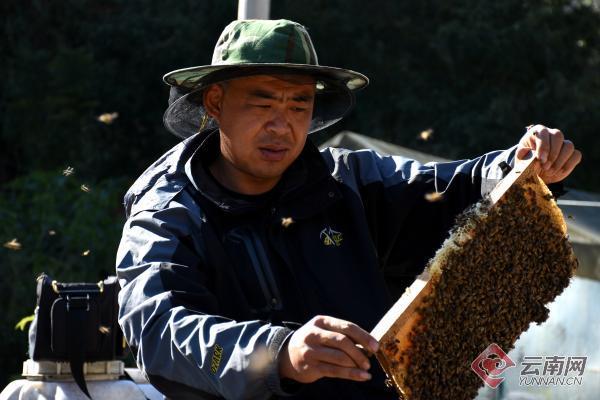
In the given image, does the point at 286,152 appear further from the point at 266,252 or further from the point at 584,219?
the point at 584,219

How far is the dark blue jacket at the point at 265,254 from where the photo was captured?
102 inches

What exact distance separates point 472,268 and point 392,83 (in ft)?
58.4

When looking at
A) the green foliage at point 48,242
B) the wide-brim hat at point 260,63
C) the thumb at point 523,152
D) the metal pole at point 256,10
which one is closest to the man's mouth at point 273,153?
the wide-brim hat at point 260,63

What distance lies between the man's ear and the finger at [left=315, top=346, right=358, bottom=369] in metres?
1.26

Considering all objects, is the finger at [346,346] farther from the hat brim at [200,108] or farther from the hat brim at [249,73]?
the hat brim at [200,108]

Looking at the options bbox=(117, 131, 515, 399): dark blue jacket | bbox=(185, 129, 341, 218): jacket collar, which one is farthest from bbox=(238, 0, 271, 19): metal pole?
bbox=(185, 129, 341, 218): jacket collar

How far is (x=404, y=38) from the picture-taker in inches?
831

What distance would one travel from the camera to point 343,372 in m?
2.32

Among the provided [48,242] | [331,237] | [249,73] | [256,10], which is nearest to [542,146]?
[331,237]

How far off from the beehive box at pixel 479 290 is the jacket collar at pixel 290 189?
0.43 metres

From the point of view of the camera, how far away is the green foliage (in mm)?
10406

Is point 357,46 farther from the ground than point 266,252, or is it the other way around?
point 266,252

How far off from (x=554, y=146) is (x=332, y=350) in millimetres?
1116

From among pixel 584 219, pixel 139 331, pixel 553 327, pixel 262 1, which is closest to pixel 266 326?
pixel 139 331
